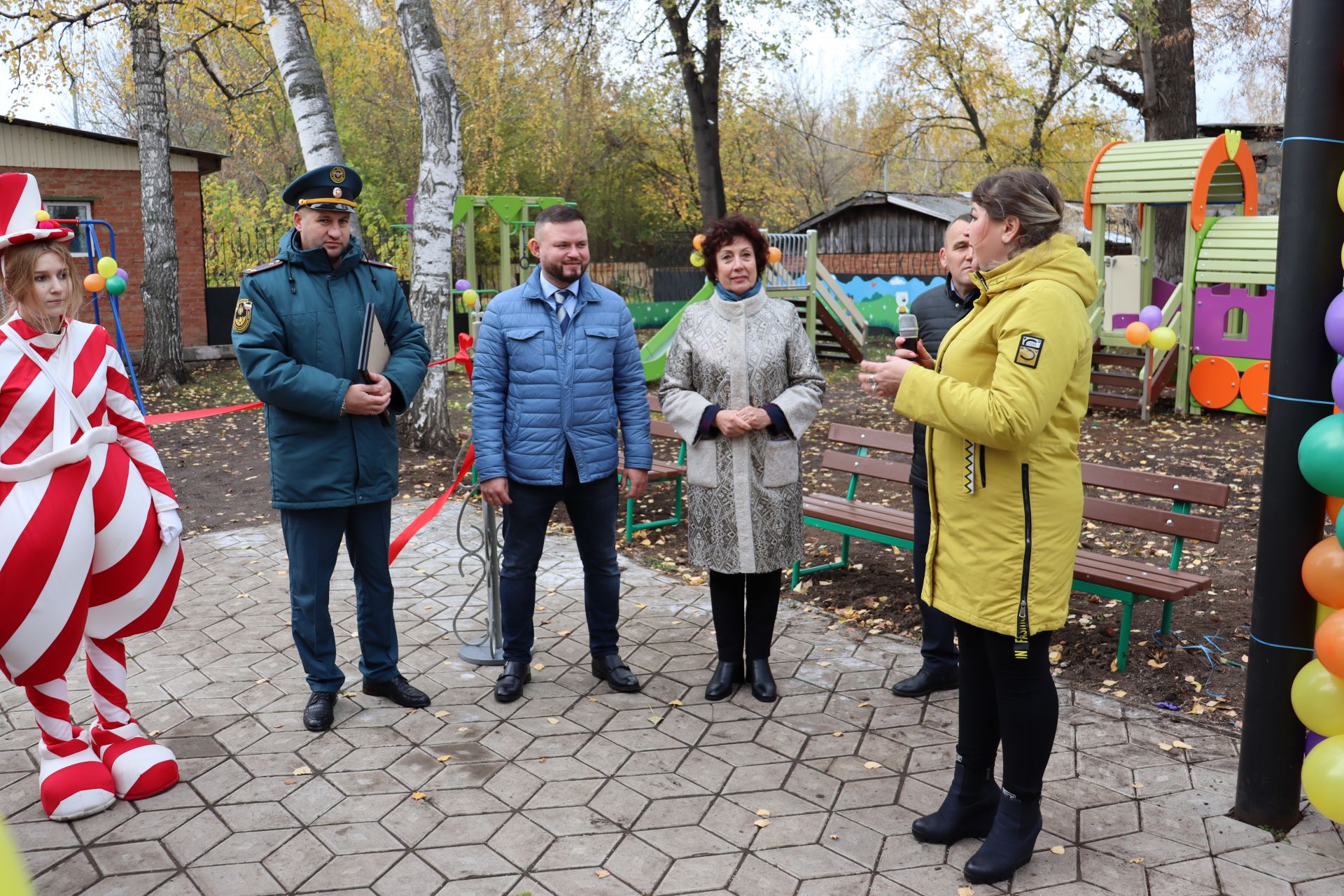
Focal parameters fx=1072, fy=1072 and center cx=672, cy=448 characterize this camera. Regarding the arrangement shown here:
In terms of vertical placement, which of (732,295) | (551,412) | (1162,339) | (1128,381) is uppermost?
(732,295)

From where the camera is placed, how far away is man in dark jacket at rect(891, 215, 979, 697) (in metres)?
4.16

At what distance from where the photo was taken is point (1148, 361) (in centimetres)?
1095

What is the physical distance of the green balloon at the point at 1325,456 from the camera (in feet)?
9.50

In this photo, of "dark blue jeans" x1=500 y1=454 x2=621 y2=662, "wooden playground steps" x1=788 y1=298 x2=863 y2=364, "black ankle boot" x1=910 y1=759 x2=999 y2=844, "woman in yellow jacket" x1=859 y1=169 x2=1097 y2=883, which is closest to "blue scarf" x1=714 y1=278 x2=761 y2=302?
"dark blue jeans" x1=500 y1=454 x2=621 y2=662

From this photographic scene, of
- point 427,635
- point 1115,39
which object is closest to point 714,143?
point 1115,39

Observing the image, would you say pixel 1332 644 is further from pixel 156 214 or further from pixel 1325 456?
pixel 156 214

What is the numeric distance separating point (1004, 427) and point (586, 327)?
200cm

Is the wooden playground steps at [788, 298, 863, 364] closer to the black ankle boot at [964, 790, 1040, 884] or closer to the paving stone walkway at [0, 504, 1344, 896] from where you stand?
the paving stone walkway at [0, 504, 1344, 896]

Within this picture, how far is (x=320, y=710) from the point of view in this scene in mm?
4125

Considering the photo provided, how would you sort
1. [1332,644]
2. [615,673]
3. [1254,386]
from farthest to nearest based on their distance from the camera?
1. [1254,386]
2. [615,673]
3. [1332,644]

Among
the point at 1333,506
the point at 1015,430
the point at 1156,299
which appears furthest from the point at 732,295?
the point at 1156,299

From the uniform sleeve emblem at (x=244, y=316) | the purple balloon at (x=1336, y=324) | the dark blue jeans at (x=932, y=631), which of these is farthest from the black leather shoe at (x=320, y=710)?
the purple balloon at (x=1336, y=324)

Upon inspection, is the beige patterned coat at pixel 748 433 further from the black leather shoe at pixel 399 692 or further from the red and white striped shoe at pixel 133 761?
the red and white striped shoe at pixel 133 761

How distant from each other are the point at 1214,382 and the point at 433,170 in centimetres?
815
